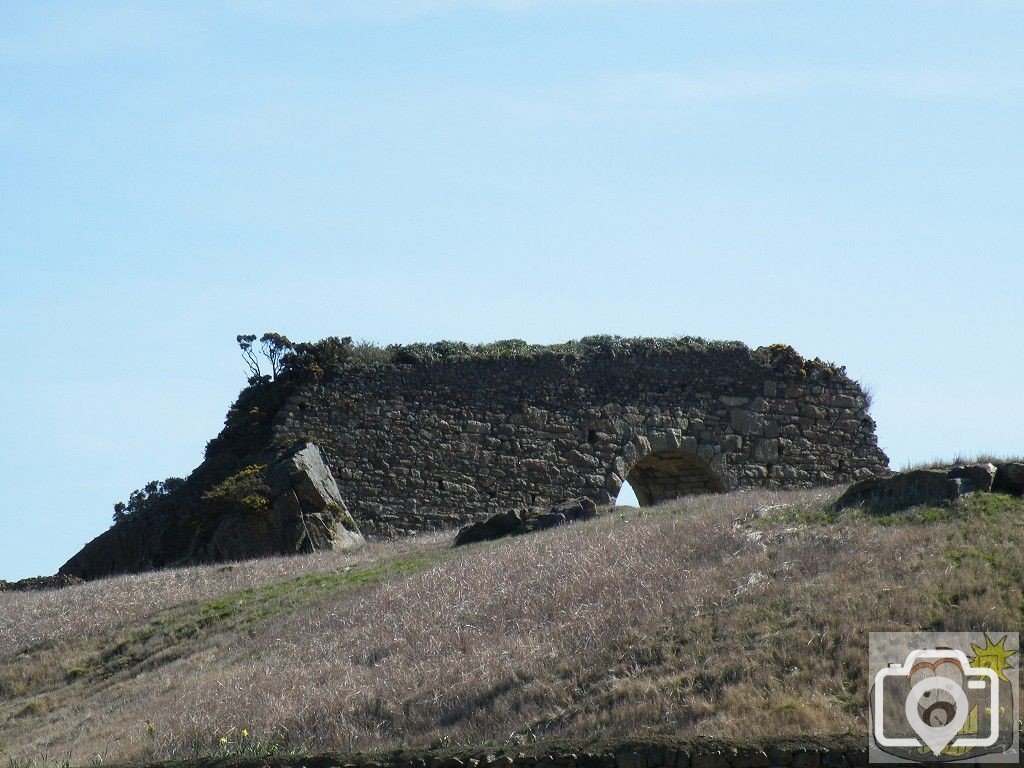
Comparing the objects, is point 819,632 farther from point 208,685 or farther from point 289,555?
point 289,555

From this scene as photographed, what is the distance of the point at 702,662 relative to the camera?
11.3 m

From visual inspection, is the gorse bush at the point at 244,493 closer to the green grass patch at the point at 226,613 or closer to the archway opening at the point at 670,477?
the green grass patch at the point at 226,613

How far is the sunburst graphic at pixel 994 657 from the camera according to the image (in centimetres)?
1015

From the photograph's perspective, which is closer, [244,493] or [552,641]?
[552,641]

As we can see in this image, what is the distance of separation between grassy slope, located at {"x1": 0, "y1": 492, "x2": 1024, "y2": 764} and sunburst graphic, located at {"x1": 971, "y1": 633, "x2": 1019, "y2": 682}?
464mm

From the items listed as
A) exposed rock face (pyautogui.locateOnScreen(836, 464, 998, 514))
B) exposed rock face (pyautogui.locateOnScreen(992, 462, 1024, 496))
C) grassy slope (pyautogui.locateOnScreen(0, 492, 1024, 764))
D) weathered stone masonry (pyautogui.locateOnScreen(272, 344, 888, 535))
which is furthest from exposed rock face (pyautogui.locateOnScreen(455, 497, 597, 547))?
exposed rock face (pyautogui.locateOnScreen(992, 462, 1024, 496))

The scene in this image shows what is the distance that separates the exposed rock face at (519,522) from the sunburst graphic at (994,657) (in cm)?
999

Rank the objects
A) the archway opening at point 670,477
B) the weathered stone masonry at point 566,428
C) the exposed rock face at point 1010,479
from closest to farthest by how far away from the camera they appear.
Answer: the exposed rock face at point 1010,479 → the weathered stone masonry at point 566,428 → the archway opening at point 670,477

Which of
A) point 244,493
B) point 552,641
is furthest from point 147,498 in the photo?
point 552,641

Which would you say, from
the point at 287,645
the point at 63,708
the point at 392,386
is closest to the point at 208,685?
the point at 287,645

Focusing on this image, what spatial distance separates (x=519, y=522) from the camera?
2067 centimetres

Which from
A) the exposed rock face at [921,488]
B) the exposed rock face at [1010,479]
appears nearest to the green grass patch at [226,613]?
the exposed rock face at [921,488]

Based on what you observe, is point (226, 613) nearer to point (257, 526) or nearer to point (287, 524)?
point (287, 524)

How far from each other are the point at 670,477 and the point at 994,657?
54.5ft
